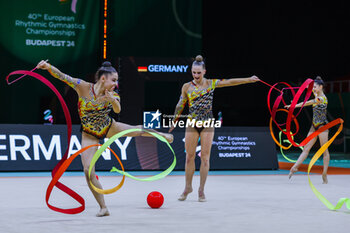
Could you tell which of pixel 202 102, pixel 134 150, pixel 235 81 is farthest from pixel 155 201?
pixel 134 150

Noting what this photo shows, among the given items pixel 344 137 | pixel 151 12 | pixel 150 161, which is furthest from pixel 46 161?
pixel 344 137

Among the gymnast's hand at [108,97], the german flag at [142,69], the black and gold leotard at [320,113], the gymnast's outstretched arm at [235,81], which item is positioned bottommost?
the black and gold leotard at [320,113]

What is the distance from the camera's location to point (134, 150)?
12.9 meters

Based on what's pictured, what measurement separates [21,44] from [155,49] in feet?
14.0

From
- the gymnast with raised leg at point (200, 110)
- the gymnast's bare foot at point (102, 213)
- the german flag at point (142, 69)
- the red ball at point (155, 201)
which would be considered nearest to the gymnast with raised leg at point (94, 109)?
the gymnast's bare foot at point (102, 213)

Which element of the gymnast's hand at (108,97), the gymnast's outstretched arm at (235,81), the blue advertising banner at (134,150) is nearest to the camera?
the gymnast's hand at (108,97)

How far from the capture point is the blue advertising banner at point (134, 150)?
1222 centimetres

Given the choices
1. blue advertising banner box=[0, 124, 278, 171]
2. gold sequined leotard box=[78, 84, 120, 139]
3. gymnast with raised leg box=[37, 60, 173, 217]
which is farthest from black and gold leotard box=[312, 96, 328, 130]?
gold sequined leotard box=[78, 84, 120, 139]

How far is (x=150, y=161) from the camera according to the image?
13.0 m

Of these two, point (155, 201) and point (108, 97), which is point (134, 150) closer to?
point (155, 201)

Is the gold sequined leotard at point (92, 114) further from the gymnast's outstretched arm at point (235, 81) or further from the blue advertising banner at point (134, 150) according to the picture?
the blue advertising banner at point (134, 150)

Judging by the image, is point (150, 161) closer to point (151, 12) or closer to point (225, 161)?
point (225, 161)

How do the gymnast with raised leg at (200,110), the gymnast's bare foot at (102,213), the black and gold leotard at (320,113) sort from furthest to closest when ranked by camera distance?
the black and gold leotard at (320,113) → the gymnast with raised leg at (200,110) → the gymnast's bare foot at (102,213)

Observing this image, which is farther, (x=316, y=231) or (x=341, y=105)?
(x=341, y=105)
